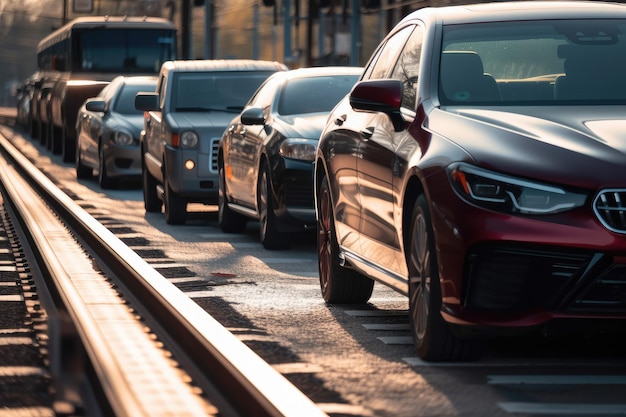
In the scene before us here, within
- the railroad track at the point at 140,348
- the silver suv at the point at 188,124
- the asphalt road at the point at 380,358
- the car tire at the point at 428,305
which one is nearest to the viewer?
the railroad track at the point at 140,348

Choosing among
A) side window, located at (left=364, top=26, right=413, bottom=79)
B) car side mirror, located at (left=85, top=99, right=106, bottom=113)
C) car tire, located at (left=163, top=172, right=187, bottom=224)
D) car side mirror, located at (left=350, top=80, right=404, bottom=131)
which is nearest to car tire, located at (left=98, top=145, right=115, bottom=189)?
car side mirror, located at (left=85, top=99, right=106, bottom=113)

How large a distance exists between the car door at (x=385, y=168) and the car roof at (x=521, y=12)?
0.18 m

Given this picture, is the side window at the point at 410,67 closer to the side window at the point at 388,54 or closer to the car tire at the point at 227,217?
the side window at the point at 388,54

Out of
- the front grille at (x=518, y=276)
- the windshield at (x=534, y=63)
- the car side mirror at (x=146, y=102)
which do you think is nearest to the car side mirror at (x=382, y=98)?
the windshield at (x=534, y=63)

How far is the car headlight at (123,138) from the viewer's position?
76.5 feet

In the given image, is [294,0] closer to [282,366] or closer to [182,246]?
[182,246]

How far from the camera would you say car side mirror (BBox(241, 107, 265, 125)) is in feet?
47.0

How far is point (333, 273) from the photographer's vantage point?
9555 mm

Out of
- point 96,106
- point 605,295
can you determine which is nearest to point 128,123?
point 96,106

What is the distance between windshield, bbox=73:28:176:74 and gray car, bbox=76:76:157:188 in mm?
9206

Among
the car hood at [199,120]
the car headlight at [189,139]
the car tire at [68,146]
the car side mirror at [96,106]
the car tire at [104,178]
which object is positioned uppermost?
the car hood at [199,120]

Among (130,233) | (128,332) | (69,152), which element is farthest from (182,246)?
(69,152)

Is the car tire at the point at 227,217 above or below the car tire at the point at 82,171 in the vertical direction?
above

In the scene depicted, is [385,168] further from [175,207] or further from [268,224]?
[175,207]
